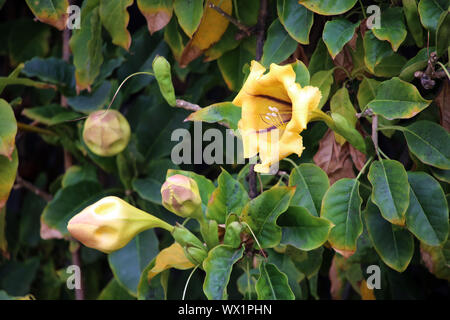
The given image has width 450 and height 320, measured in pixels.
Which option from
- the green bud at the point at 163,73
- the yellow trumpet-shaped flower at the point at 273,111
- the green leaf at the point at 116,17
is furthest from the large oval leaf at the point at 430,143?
the green leaf at the point at 116,17

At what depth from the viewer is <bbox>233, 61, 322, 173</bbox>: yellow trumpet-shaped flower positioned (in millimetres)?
884

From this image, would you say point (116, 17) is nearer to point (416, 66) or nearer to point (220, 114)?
point (220, 114)

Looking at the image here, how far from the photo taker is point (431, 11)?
102 centimetres

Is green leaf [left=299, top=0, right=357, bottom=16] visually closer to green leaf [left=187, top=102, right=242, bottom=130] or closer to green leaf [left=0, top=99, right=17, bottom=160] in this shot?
green leaf [left=187, top=102, right=242, bottom=130]

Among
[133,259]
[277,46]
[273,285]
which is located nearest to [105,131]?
[133,259]

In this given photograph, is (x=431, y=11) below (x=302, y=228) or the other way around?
the other way around

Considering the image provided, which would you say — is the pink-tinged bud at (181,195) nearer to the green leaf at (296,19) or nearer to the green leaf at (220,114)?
the green leaf at (220,114)

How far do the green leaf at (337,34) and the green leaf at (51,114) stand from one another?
702 mm

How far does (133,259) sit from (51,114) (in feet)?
1.51

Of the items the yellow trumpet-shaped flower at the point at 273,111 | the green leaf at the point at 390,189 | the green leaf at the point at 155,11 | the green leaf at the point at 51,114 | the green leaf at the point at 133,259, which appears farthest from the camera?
the green leaf at the point at 51,114

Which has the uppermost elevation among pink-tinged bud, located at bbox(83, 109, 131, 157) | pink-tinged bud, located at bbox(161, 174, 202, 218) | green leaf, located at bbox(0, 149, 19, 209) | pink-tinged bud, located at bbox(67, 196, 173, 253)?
pink-tinged bud, located at bbox(83, 109, 131, 157)

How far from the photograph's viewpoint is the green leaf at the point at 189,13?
45.9 inches

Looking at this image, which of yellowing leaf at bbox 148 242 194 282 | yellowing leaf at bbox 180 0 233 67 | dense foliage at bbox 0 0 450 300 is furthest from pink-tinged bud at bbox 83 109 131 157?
yellowing leaf at bbox 148 242 194 282

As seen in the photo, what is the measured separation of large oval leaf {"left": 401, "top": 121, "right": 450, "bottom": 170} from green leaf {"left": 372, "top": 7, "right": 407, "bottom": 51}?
0.16 m
